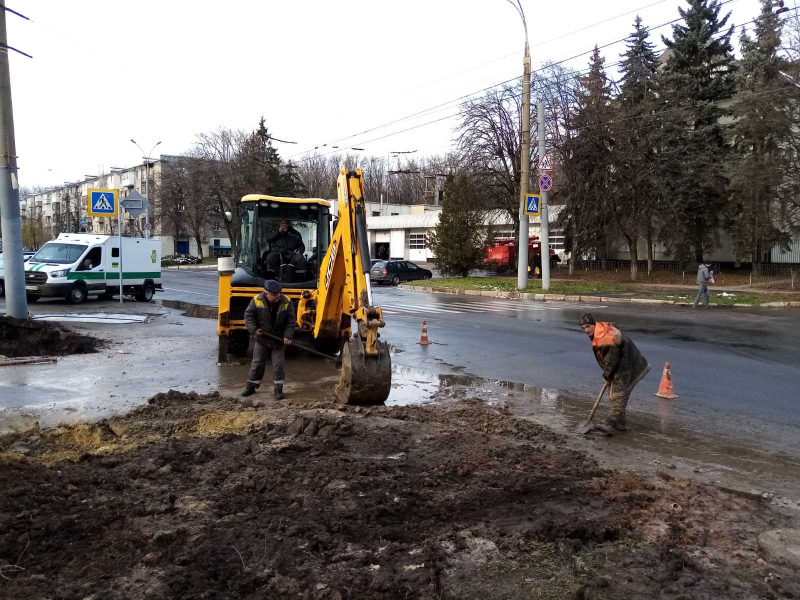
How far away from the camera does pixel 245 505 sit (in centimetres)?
476

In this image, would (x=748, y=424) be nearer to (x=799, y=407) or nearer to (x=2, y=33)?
(x=799, y=407)

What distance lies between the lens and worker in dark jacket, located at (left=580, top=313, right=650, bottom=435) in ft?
23.8

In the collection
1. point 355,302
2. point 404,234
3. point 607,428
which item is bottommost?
point 607,428

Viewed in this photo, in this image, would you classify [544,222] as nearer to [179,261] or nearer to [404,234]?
[404,234]

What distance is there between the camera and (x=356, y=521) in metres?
4.49

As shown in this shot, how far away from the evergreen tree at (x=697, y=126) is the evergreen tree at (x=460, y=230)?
9.99 m

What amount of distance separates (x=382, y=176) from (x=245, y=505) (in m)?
90.9

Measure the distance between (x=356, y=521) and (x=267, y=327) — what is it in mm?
4925

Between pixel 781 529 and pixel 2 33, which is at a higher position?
pixel 2 33

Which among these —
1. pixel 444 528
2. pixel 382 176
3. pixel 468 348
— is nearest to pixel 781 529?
pixel 444 528

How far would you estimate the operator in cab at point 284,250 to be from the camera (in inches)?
460

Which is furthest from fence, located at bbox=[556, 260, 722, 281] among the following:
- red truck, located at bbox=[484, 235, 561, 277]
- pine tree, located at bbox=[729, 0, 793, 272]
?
pine tree, located at bbox=[729, 0, 793, 272]

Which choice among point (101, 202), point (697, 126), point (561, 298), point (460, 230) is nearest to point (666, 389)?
point (561, 298)

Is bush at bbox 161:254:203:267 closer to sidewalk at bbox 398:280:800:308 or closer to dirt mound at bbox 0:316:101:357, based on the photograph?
sidewalk at bbox 398:280:800:308
